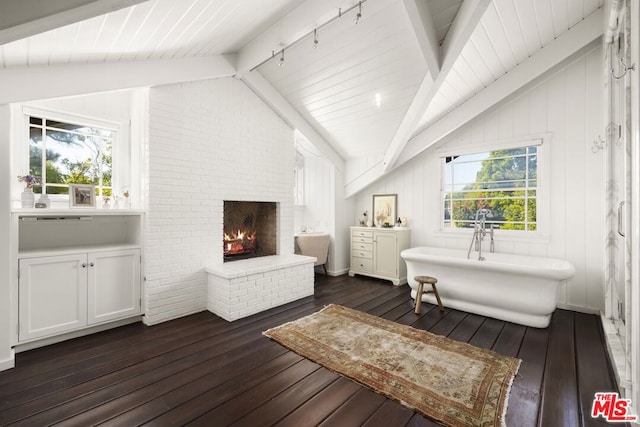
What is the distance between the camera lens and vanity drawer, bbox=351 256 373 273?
513 cm

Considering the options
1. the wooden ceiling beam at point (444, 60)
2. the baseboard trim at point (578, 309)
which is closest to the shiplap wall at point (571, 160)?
the baseboard trim at point (578, 309)

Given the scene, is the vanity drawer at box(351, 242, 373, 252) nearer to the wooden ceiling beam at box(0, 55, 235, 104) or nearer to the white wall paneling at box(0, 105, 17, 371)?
the wooden ceiling beam at box(0, 55, 235, 104)

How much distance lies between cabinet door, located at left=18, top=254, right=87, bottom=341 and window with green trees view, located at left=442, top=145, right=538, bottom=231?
4.77 metres

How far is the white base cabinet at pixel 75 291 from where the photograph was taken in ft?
8.27

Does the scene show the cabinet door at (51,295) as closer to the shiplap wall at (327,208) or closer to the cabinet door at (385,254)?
the shiplap wall at (327,208)

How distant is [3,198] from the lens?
2.23 meters

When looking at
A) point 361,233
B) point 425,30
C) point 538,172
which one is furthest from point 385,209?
point 425,30

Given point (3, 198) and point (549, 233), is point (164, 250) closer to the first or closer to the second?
point (3, 198)

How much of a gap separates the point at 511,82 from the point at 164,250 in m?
4.58

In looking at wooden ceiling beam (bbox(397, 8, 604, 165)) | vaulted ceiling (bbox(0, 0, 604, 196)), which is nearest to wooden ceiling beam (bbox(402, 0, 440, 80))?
vaulted ceiling (bbox(0, 0, 604, 196))

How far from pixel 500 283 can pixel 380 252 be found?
6.58 ft

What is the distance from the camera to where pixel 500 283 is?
3.24 metres

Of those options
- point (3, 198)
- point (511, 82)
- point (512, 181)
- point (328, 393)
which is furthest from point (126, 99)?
point (512, 181)

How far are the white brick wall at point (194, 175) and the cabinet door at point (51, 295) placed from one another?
57cm
